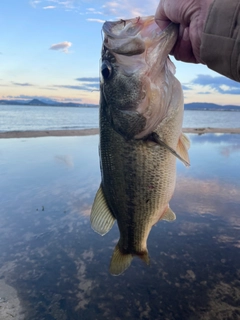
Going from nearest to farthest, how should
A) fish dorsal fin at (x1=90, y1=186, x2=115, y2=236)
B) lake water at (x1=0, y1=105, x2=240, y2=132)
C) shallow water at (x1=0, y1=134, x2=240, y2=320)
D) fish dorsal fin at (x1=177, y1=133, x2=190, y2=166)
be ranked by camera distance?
1. fish dorsal fin at (x1=177, y1=133, x2=190, y2=166)
2. fish dorsal fin at (x1=90, y1=186, x2=115, y2=236)
3. shallow water at (x1=0, y1=134, x2=240, y2=320)
4. lake water at (x1=0, y1=105, x2=240, y2=132)

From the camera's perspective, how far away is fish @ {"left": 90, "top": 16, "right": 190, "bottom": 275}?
2.01 metres

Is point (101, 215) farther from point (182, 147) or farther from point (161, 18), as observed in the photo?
point (161, 18)

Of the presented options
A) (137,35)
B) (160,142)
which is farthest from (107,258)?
(137,35)

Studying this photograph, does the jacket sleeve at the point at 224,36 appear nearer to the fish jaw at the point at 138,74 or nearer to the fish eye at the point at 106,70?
the fish jaw at the point at 138,74

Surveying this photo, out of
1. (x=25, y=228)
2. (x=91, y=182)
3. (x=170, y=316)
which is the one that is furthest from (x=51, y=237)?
(x=91, y=182)

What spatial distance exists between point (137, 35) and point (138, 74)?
250 mm

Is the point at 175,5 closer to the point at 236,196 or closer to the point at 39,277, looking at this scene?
the point at 39,277

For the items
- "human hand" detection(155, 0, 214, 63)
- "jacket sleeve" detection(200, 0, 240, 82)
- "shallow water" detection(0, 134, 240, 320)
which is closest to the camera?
"jacket sleeve" detection(200, 0, 240, 82)

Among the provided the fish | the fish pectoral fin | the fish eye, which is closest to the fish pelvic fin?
the fish pectoral fin

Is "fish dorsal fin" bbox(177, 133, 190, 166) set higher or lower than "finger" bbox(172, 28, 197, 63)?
lower

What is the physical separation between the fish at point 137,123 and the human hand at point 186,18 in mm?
64

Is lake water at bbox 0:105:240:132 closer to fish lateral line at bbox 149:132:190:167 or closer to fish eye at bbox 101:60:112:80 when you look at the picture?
fish eye at bbox 101:60:112:80

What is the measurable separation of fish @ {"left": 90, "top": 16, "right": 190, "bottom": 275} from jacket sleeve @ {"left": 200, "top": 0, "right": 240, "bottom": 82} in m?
0.27

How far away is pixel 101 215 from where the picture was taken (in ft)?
8.05
